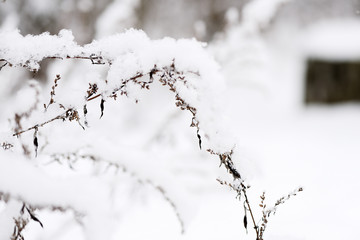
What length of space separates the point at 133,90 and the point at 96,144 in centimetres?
36

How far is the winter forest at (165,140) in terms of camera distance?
2.79ft

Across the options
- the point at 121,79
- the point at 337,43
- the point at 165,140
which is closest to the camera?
the point at 121,79

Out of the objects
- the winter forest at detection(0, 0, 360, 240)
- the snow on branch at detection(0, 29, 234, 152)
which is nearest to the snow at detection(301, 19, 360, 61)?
the winter forest at detection(0, 0, 360, 240)

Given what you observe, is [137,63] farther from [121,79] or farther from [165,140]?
[165,140]

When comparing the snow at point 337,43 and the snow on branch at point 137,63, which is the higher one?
the snow at point 337,43

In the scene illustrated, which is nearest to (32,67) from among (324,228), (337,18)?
(324,228)

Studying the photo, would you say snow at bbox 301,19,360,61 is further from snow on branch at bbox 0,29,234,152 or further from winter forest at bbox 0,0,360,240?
snow on branch at bbox 0,29,234,152

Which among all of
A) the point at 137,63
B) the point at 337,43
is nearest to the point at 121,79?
the point at 137,63

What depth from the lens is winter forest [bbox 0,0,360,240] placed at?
2.79 ft

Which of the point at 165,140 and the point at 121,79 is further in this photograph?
the point at 165,140

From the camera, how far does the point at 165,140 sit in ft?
9.83

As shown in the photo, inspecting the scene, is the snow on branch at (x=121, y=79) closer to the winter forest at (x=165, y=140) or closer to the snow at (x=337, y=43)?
the winter forest at (x=165, y=140)

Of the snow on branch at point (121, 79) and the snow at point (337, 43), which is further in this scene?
the snow at point (337, 43)

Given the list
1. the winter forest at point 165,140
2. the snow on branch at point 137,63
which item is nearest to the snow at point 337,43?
the winter forest at point 165,140
